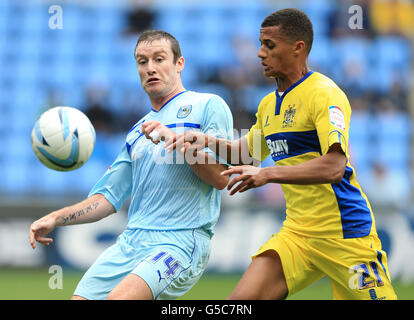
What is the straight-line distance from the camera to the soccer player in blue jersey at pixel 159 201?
4.41 meters

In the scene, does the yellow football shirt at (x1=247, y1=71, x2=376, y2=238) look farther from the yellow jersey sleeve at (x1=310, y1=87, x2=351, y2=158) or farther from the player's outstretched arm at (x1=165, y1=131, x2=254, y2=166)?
the player's outstretched arm at (x1=165, y1=131, x2=254, y2=166)

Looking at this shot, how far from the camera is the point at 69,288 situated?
9.41 m

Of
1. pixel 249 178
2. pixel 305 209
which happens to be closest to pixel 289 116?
pixel 305 209

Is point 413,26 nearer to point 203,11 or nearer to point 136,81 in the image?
point 203,11

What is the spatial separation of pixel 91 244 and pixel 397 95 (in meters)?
7.28

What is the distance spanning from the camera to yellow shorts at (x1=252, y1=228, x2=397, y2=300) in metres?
4.51

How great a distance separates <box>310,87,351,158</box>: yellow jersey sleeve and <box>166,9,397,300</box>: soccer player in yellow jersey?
0.01m

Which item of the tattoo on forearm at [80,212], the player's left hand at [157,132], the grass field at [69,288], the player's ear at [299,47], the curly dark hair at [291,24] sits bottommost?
the grass field at [69,288]

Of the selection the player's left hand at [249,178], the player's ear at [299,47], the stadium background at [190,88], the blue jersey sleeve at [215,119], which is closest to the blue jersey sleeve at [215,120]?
the blue jersey sleeve at [215,119]

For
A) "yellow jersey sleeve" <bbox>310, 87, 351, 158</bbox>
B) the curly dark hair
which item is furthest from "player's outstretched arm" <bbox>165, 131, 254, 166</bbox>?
the curly dark hair

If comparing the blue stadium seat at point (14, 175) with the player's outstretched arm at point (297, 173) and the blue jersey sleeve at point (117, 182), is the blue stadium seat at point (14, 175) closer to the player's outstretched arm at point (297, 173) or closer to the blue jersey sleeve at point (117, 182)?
the blue jersey sleeve at point (117, 182)

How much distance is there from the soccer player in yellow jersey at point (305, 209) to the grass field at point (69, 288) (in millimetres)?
4000

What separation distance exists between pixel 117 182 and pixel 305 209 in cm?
141

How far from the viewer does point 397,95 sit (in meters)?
14.1
